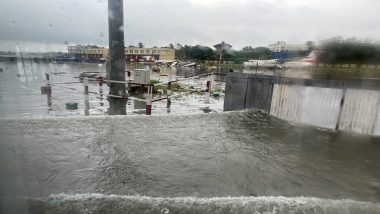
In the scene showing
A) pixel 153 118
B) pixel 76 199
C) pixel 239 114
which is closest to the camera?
pixel 76 199

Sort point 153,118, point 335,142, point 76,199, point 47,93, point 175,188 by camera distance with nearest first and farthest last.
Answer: point 76,199 → point 175,188 → point 335,142 → point 153,118 → point 47,93

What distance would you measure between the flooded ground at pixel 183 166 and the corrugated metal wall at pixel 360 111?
0.90 ft

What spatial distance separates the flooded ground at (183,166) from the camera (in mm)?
3188

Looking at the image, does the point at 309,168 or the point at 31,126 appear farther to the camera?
the point at 31,126

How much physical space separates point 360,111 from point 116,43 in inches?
314

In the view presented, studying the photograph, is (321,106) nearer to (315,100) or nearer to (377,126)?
(315,100)

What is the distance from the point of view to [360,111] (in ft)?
20.7

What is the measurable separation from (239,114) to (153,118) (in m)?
2.58

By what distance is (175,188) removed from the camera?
11.8 ft

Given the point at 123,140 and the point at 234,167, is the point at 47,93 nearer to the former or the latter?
the point at 123,140

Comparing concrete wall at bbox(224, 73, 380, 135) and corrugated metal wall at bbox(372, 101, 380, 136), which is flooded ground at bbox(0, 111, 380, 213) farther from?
concrete wall at bbox(224, 73, 380, 135)

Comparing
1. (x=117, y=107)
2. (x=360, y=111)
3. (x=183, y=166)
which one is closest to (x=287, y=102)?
(x=360, y=111)

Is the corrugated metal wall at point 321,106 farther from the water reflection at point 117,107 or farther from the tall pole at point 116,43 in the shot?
the tall pole at point 116,43

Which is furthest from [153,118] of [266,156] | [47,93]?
[47,93]
